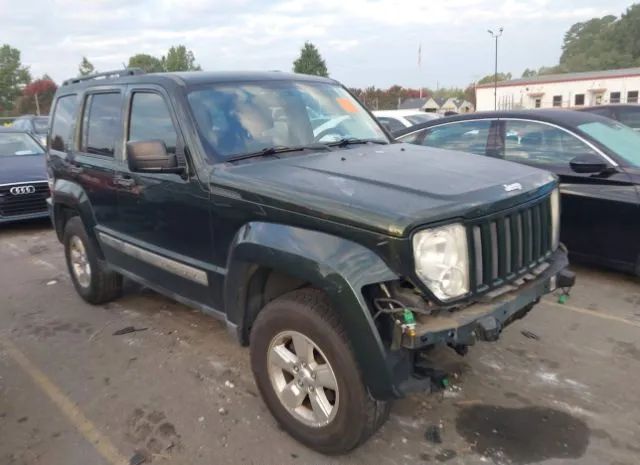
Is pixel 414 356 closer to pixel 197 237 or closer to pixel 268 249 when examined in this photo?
pixel 268 249

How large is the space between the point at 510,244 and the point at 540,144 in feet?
10.2

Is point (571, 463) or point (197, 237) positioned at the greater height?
point (197, 237)

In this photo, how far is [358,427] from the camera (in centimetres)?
262

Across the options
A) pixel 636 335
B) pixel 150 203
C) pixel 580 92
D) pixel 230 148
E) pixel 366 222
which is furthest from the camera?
pixel 580 92

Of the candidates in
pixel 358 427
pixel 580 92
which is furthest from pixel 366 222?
pixel 580 92

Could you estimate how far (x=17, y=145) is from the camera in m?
9.79

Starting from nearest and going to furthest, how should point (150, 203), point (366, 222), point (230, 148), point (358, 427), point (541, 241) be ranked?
point (366, 222) → point (358, 427) → point (541, 241) → point (230, 148) → point (150, 203)

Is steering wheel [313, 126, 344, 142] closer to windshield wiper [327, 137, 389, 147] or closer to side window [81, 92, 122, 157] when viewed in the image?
windshield wiper [327, 137, 389, 147]

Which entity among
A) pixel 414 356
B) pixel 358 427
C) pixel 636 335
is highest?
pixel 414 356

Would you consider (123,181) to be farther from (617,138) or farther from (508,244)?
(617,138)

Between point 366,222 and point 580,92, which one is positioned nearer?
point 366,222

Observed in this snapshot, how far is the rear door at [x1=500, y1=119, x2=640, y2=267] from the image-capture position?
488 centimetres

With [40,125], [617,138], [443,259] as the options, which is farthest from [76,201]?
[40,125]

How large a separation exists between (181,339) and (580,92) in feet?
215
